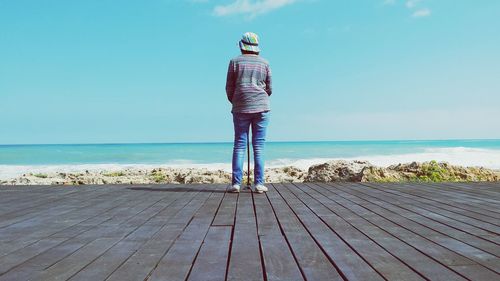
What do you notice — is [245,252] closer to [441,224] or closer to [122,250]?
[122,250]

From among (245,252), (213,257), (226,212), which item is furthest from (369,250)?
(226,212)

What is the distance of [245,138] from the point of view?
14.6 feet

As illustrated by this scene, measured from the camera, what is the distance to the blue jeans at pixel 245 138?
4.38 meters

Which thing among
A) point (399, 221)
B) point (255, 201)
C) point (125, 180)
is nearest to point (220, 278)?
point (399, 221)

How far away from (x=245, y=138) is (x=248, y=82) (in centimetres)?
61

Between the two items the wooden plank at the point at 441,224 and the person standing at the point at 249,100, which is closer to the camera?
the wooden plank at the point at 441,224

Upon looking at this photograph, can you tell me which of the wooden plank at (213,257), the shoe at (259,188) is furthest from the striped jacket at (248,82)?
the wooden plank at (213,257)

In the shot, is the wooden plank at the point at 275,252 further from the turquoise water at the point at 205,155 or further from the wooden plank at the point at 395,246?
the turquoise water at the point at 205,155

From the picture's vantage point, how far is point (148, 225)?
8.52ft

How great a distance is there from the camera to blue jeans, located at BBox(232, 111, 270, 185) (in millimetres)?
4379

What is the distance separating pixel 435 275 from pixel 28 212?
3.00 meters

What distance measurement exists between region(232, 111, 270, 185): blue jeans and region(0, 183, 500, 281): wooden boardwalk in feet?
1.49

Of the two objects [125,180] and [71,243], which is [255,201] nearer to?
[71,243]

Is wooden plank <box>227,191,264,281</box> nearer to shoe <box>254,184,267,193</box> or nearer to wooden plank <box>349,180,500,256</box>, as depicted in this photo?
wooden plank <box>349,180,500,256</box>
